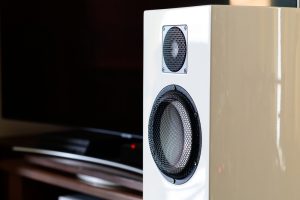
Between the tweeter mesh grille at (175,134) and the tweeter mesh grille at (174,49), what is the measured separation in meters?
0.05

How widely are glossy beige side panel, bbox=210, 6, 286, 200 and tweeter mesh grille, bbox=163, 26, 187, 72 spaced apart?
3.7 inches

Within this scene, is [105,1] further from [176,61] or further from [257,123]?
[257,123]

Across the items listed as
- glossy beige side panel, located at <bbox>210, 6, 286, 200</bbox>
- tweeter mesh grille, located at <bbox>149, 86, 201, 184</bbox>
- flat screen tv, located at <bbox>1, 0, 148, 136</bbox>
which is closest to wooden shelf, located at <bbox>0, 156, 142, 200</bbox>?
flat screen tv, located at <bbox>1, 0, 148, 136</bbox>

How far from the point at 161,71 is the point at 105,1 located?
0.78 metres

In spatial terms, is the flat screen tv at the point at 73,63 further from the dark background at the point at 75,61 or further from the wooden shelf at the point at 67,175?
the wooden shelf at the point at 67,175

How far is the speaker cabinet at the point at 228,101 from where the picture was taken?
123cm

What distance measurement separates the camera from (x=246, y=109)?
1257 millimetres

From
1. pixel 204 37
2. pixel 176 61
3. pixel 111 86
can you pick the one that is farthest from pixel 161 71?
pixel 111 86

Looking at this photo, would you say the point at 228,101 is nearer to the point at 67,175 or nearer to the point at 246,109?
the point at 246,109

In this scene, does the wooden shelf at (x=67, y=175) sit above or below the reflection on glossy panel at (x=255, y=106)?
below

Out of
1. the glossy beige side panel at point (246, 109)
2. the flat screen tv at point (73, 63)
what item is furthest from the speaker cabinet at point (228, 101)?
the flat screen tv at point (73, 63)

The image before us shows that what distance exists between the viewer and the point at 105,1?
6.78 feet

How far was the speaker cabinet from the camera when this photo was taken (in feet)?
4.03

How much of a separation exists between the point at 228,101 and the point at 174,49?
0.17 metres
